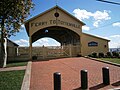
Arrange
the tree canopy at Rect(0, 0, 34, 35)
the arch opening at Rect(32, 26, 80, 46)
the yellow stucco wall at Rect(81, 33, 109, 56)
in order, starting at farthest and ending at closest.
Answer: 1. the arch opening at Rect(32, 26, 80, 46)
2. the yellow stucco wall at Rect(81, 33, 109, 56)
3. the tree canopy at Rect(0, 0, 34, 35)

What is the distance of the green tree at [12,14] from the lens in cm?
1557

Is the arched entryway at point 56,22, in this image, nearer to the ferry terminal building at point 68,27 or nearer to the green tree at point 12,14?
the ferry terminal building at point 68,27

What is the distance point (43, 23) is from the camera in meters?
23.6

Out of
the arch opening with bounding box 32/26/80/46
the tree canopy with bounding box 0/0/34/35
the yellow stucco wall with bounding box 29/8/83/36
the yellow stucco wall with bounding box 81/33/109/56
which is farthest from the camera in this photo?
the arch opening with bounding box 32/26/80/46

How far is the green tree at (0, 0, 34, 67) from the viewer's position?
1557 centimetres

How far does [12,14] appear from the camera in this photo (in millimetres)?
16219

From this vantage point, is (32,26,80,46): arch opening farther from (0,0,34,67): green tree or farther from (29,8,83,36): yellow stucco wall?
(0,0,34,67): green tree

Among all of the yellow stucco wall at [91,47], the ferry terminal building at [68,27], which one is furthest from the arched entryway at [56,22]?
the yellow stucco wall at [91,47]

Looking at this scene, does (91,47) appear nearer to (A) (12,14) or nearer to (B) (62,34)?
(B) (62,34)

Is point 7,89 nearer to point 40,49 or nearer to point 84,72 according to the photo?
point 84,72

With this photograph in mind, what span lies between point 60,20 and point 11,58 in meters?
8.46

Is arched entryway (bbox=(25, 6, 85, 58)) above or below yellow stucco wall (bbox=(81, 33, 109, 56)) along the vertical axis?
above

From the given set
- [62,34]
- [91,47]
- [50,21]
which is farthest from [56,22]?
[62,34]

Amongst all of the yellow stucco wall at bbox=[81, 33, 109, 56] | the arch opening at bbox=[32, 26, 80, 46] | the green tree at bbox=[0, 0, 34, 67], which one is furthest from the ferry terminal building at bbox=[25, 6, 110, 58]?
the green tree at bbox=[0, 0, 34, 67]
